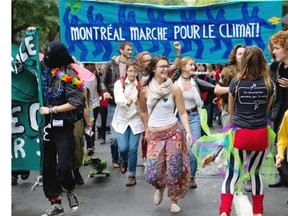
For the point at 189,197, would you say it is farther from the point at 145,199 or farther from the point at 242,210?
the point at 242,210

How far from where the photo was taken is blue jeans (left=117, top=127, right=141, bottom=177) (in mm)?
7574

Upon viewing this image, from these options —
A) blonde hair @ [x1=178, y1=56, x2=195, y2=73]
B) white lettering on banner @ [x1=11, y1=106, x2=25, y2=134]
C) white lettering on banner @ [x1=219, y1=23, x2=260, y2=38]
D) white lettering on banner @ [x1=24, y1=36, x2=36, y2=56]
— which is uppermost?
white lettering on banner @ [x1=219, y1=23, x2=260, y2=38]

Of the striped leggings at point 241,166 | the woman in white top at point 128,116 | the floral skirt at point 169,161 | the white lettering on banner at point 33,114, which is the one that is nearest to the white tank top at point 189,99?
the woman in white top at point 128,116

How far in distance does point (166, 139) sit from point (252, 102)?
1147 millimetres

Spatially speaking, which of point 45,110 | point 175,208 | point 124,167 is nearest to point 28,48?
point 45,110

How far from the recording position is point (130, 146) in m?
7.68

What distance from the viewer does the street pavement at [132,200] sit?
247 inches

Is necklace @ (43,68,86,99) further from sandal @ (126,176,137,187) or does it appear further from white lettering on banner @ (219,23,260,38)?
white lettering on banner @ (219,23,260,38)

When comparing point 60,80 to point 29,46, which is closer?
point 60,80

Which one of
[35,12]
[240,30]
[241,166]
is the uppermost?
[35,12]

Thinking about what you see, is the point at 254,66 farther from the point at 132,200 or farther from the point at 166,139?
the point at 132,200

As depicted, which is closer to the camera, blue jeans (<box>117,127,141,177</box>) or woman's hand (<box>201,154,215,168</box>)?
woman's hand (<box>201,154,215,168</box>)

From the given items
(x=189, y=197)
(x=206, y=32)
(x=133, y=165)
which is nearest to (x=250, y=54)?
(x=189, y=197)

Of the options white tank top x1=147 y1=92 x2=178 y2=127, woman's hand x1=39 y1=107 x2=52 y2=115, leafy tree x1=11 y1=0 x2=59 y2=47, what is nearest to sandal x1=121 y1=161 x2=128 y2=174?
white tank top x1=147 y1=92 x2=178 y2=127
